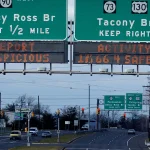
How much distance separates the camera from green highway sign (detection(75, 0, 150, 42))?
2233cm

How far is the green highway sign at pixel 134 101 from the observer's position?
2606 inches

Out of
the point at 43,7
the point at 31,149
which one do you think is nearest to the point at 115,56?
the point at 43,7

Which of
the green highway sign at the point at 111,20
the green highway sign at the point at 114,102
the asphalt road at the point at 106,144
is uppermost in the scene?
the green highway sign at the point at 111,20

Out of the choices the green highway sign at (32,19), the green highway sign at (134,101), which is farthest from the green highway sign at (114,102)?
the green highway sign at (32,19)

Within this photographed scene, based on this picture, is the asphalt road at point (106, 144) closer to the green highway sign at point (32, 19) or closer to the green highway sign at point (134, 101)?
the green highway sign at point (134, 101)

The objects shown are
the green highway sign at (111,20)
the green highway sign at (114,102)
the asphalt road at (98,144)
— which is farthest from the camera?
the green highway sign at (114,102)

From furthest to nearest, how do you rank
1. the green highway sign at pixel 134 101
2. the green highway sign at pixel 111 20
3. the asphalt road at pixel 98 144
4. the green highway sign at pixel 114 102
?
the green highway sign at pixel 114 102
the green highway sign at pixel 134 101
the asphalt road at pixel 98 144
the green highway sign at pixel 111 20

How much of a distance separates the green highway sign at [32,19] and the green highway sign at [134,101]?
146ft

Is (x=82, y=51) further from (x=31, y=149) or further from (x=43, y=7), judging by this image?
(x=31, y=149)

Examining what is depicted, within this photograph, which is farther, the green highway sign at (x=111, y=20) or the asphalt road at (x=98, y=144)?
the asphalt road at (x=98, y=144)

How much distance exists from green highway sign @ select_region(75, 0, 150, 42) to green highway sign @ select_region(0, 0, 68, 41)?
764 millimetres

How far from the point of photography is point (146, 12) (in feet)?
74.0

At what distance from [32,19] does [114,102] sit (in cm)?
4792

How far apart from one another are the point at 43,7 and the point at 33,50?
1907 mm
